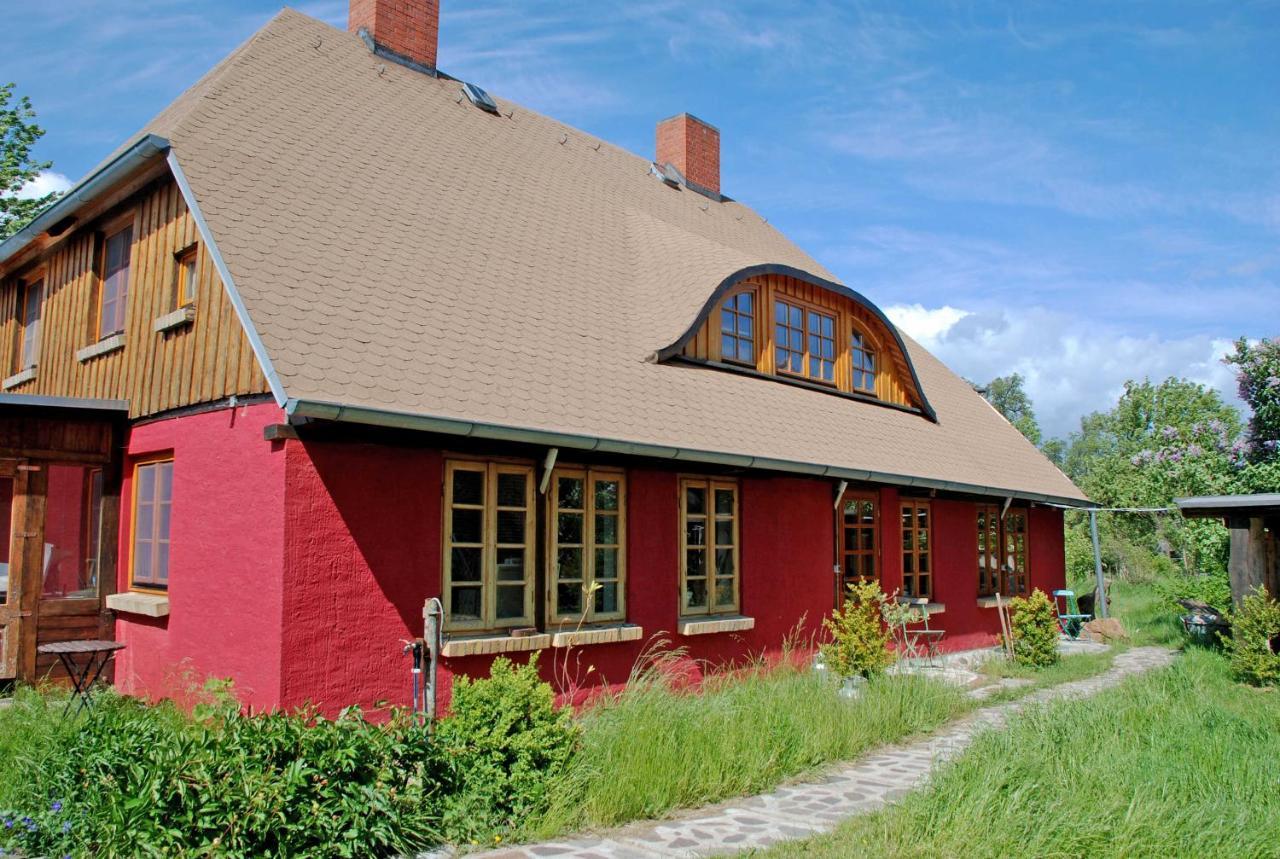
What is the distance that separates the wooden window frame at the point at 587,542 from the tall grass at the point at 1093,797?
3558mm

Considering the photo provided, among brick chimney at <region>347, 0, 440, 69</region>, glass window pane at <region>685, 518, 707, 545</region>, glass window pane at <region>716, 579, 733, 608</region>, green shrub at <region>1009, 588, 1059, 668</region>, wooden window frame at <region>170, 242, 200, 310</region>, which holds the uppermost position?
brick chimney at <region>347, 0, 440, 69</region>

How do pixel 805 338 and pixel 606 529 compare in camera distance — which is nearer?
pixel 606 529

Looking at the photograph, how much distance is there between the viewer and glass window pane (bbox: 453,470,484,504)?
28.2 feet

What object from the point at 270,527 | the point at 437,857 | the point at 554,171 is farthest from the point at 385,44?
the point at 437,857

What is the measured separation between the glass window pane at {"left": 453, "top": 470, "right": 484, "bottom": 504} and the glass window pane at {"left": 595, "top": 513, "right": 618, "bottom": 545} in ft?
4.57

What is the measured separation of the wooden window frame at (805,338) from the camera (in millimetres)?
13719

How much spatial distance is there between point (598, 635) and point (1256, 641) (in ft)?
26.4

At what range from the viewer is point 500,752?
638 cm

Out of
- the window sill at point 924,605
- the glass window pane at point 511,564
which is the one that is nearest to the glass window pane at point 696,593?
the glass window pane at point 511,564

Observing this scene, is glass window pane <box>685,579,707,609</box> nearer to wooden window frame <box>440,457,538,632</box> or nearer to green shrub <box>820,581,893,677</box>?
green shrub <box>820,581,893,677</box>

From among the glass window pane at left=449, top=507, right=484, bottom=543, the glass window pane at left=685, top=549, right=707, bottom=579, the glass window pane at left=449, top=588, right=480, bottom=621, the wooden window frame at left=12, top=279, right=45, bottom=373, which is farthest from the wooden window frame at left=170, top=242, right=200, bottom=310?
the glass window pane at left=685, top=549, right=707, bottom=579

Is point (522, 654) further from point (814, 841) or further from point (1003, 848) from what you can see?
point (1003, 848)

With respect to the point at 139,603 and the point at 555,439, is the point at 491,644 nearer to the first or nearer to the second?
the point at 555,439

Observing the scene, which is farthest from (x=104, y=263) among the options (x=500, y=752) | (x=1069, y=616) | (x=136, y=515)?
(x=1069, y=616)
